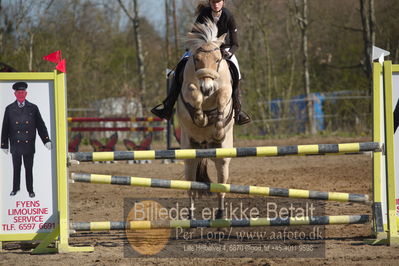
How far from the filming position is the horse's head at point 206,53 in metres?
5.51

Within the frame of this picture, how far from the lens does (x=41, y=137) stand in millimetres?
5152

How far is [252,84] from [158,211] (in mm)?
16106

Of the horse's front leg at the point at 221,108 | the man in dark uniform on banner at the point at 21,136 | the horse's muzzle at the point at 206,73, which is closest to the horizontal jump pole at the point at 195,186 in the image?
the man in dark uniform on banner at the point at 21,136

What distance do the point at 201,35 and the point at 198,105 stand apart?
30.2 inches

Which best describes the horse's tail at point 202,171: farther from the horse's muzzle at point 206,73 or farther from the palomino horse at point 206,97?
the horse's muzzle at point 206,73

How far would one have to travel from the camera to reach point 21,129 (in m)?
5.15

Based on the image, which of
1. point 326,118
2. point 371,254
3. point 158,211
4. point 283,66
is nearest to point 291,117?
point 326,118

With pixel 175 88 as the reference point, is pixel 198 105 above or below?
below

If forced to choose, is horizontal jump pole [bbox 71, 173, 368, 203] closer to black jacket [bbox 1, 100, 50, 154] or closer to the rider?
black jacket [bbox 1, 100, 50, 154]

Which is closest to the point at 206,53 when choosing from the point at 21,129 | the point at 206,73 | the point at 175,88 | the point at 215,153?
the point at 206,73

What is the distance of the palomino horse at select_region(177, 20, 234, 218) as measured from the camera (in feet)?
18.4

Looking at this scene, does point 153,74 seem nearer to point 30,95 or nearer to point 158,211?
point 158,211

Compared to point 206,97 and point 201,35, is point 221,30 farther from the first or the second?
point 206,97

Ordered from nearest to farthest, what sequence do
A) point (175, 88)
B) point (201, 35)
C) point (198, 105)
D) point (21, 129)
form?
point (21, 129), point (198, 105), point (201, 35), point (175, 88)
